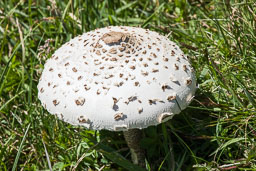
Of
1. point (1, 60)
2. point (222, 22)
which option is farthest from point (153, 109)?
point (1, 60)

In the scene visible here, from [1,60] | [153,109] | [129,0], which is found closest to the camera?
[153,109]

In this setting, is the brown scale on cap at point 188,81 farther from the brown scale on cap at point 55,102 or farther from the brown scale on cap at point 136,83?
the brown scale on cap at point 55,102

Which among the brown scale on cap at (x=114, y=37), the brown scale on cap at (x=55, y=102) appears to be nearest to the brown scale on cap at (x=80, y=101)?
the brown scale on cap at (x=55, y=102)

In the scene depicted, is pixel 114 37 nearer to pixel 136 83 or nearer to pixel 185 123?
pixel 136 83

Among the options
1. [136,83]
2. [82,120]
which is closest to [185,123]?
[136,83]

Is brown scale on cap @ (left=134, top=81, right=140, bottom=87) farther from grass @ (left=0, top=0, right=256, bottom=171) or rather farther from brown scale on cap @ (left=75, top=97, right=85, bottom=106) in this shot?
grass @ (left=0, top=0, right=256, bottom=171)

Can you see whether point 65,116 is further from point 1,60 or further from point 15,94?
point 1,60

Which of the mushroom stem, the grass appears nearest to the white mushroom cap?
the grass
